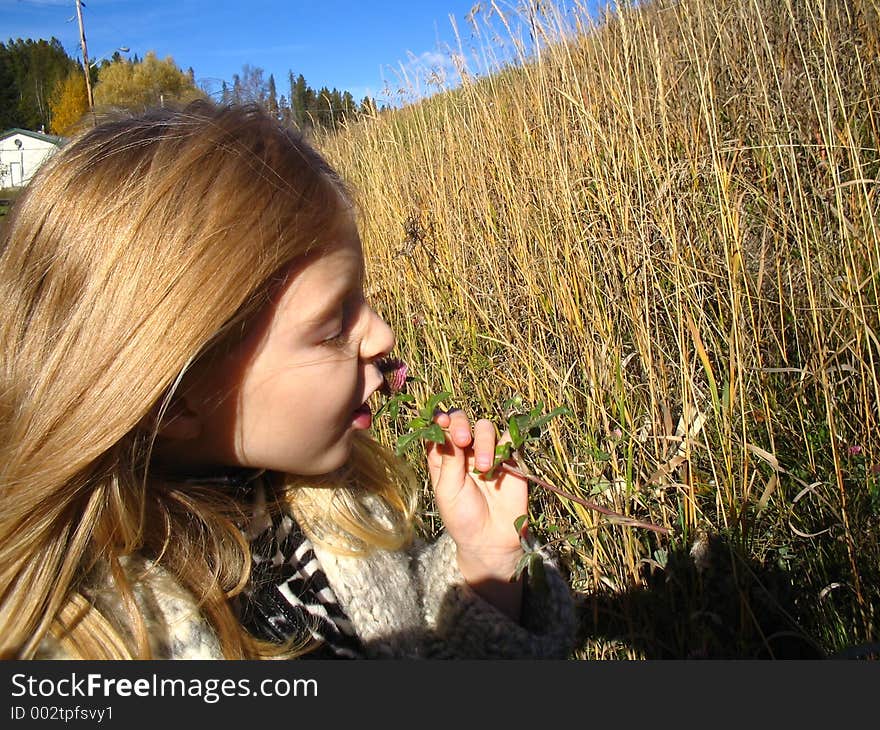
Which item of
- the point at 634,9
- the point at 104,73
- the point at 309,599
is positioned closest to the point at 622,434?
the point at 309,599

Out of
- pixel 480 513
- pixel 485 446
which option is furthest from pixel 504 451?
pixel 480 513

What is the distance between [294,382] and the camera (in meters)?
0.82

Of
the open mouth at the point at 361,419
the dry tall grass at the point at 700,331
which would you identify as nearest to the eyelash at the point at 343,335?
the open mouth at the point at 361,419

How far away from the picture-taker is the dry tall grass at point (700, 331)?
3.79 feet

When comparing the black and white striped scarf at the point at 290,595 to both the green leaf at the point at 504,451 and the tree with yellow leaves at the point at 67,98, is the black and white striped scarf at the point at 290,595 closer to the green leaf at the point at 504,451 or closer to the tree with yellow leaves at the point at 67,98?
the green leaf at the point at 504,451

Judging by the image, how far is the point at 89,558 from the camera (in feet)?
2.41

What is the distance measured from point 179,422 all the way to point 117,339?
15 cm

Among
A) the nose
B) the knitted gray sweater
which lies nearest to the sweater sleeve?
the knitted gray sweater

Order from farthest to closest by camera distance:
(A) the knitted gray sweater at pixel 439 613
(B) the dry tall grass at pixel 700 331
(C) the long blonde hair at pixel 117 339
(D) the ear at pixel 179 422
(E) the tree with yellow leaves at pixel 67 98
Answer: (E) the tree with yellow leaves at pixel 67 98 → (B) the dry tall grass at pixel 700 331 → (A) the knitted gray sweater at pixel 439 613 → (D) the ear at pixel 179 422 → (C) the long blonde hair at pixel 117 339

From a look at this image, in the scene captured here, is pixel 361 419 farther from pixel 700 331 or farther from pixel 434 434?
pixel 700 331

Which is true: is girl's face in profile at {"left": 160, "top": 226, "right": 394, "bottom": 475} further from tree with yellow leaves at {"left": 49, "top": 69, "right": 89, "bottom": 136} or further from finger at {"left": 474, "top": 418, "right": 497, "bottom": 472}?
tree with yellow leaves at {"left": 49, "top": 69, "right": 89, "bottom": 136}

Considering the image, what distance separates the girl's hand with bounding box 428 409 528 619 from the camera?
97 centimetres

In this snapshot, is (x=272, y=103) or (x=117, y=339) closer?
(x=117, y=339)

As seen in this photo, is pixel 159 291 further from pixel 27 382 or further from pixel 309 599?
pixel 309 599
